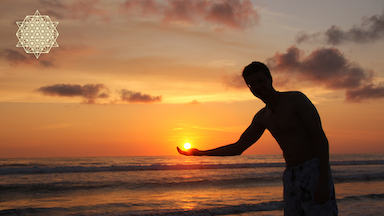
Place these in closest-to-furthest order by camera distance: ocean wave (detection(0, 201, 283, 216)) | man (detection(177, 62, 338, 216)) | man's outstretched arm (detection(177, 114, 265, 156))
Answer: man (detection(177, 62, 338, 216)) < man's outstretched arm (detection(177, 114, 265, 156)) < ocean wave (detection(0, 201, 283, 216))

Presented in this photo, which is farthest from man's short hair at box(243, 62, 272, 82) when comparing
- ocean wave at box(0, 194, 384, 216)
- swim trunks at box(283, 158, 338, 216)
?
ocean wave at box(0, 194, 384, 216)

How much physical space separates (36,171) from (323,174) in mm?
26481

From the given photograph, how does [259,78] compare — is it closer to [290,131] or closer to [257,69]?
[257,69]

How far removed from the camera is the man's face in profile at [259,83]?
230 cm

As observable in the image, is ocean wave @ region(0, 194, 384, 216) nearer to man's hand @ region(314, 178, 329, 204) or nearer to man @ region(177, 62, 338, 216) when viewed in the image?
man @ region(177, 62, 338, 216)

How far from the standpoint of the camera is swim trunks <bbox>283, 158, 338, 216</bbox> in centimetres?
216

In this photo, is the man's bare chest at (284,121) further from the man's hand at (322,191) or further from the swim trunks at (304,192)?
the man's hand at (322,191)

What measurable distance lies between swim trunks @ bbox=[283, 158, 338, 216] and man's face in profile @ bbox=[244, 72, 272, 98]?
0.68 meters

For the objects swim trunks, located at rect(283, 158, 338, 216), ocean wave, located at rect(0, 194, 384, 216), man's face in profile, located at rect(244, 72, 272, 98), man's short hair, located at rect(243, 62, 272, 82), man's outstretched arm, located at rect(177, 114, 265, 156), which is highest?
man's short hair, located at rect(243, 62, 272, 82)

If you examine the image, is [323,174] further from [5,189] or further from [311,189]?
[5,189]

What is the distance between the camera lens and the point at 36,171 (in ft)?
78.4

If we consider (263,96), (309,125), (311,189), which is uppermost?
(263,96)

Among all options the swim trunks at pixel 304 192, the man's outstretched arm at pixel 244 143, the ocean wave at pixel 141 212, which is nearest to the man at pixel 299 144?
the swim trunks at pixel 304 192

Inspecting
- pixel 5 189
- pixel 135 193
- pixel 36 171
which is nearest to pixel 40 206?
pixel 135 193
